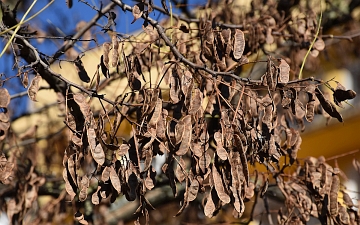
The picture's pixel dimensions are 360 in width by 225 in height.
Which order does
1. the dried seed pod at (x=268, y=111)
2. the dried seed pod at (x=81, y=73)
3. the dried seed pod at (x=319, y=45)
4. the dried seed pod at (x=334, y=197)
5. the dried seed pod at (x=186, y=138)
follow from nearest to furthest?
the dried seed pod at (x=186, y=138), the dried seed pod at (x=268, y=111), the dried seed pod at (x=81, y=73), the dried seed pod at (x=334, y=197), the dried seed pod at (x=319, y=45)

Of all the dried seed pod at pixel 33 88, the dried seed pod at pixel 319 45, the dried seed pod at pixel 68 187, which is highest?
the dried seed pod at pixel 319 45

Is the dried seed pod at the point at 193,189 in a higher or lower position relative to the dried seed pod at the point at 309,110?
lower

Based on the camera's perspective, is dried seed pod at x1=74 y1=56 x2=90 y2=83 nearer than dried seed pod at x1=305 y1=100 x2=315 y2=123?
No

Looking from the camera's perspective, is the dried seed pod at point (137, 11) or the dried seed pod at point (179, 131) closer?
the dried seed pod at point (179, 131)

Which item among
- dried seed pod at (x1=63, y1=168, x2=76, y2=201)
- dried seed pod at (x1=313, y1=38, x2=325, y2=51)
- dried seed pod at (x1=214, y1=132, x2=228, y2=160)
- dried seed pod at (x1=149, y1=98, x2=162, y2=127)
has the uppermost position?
dried seed pod at (x1=313, y1=38, x2=325, y2=51)

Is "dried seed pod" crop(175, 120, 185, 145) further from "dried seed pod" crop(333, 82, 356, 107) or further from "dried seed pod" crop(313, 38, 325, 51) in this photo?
"dried seed pod" crop(313, 38, 325, 51)

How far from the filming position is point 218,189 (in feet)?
6.86

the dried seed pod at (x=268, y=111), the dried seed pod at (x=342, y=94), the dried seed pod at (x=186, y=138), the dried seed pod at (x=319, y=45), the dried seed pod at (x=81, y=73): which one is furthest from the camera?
the dried seed pod at (x=319, y=45)

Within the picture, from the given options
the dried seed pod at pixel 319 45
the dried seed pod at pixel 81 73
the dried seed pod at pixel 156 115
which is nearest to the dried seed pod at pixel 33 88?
the dried seed pod at pixel 81 73

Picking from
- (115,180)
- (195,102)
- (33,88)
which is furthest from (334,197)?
(33,88)

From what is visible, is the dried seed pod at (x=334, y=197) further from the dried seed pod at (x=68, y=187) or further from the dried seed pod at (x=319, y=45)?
the dried seed pod at (x=68, y=187)

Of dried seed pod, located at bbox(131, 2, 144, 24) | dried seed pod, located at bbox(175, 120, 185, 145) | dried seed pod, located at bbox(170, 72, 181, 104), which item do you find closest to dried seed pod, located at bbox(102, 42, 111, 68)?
Answer: dried seed pod, located at bbox(131, 2, 144, 24)

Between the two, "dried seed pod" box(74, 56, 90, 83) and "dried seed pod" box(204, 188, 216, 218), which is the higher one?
"dried seed pod" box(74, 56, 90, 83)

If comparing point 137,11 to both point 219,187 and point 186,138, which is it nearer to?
point 186,138
